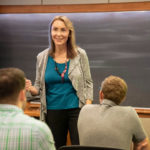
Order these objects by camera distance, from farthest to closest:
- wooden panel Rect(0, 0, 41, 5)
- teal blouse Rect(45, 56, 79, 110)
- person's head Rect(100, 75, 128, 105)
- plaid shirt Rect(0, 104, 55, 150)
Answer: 1. wooden panel Rect(0, 0, 41, 5)
2. teal blouse Rect(45, 56, 79, 110)
3. person's head Rect(100, 75, 128, 105)
4. plaid shirt Rect(0, 104, 55, 150)

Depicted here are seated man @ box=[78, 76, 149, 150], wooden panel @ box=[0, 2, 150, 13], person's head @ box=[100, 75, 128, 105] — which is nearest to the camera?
seated man @ box=[78, 76, 149, 150]

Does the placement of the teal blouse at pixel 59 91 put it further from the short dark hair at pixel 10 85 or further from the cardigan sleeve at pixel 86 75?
the short dark hair at pixel 10 85

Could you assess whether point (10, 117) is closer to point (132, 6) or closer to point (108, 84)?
point (108, 84)

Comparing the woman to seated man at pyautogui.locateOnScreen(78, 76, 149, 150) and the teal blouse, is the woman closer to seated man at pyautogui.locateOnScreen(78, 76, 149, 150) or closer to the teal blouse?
the teal blouse

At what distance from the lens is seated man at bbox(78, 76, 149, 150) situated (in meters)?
1.98

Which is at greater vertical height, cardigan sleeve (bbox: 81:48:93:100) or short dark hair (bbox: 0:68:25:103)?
short dark hair (bbox: 0:68:25:103)

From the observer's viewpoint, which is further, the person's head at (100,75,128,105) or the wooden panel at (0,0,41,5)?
the wooden panel at (0,0,41,5)

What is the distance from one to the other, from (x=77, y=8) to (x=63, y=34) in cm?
149

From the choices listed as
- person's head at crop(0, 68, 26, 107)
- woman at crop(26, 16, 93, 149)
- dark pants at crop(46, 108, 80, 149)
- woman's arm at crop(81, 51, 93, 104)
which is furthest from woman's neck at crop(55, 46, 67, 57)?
person's head at crop(0, 68, 26, 107)

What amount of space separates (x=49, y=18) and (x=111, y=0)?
34.2 inches

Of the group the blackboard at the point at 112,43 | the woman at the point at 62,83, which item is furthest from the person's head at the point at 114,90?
the blackboard at the point at 112,43

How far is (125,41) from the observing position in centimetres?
395

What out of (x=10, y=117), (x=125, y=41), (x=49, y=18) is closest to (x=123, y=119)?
(x=10, y=117)

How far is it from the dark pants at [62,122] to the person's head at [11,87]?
3.74ft
